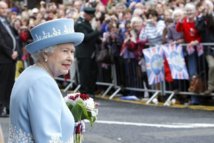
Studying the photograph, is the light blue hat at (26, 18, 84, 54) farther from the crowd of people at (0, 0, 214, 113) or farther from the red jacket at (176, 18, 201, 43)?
the red jacket at (176, 18, 201, 43)

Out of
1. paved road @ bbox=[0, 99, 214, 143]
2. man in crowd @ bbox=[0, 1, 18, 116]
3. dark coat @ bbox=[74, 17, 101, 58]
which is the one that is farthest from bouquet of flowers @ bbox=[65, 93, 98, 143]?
dark coat @ bbox=[74, 17, 101, 58]

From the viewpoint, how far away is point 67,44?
453 centimetres

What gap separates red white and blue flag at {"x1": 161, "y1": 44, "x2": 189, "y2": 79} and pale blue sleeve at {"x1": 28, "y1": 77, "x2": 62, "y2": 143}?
1095 cm

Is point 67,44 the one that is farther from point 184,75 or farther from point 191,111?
point 184,75

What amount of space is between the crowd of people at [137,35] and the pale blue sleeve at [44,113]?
9.44 meters

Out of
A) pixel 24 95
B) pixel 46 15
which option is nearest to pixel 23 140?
pixel 24 95

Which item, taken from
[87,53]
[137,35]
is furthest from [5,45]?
[87,53]

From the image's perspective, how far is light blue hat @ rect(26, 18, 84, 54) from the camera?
4465 millimetres

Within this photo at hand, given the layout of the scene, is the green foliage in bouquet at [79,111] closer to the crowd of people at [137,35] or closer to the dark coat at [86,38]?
the crowd of people at [137,35]

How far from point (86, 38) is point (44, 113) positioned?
1294 centimetres

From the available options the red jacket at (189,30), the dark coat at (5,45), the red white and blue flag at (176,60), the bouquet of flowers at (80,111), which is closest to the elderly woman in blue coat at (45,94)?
the bouquet of flowers at (80,111)

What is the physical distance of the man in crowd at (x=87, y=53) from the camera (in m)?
17.3

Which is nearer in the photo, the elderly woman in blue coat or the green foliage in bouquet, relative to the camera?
the elderly woman in blue coat

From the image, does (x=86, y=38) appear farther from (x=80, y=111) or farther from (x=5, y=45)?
(x=80, y=111)
